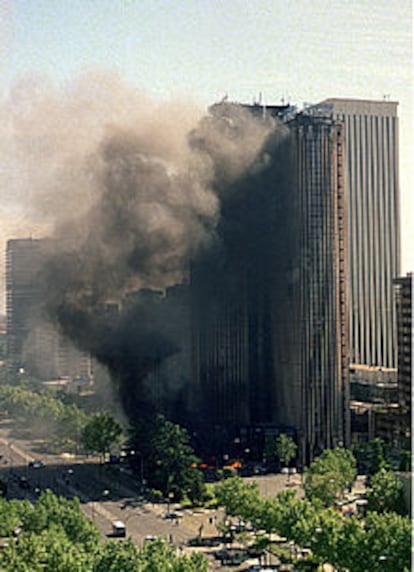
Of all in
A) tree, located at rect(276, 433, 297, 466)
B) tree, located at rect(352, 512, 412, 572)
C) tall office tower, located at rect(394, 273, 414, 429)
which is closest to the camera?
tree, located at rect(352, 512, 412, 572)

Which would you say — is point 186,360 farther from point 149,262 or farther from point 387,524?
point 387,524

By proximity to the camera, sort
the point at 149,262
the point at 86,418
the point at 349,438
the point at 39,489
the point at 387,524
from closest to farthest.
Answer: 1. the point at 387,524
2. the point at 39,489
3. the point at 349,438
4. the point at 86,418
5. the point at 149,262

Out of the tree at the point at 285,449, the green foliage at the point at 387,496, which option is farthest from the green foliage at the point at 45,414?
the green foliage at the point at 387,496

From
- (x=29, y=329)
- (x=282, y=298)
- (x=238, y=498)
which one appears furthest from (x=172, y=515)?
(x=29, y=329)

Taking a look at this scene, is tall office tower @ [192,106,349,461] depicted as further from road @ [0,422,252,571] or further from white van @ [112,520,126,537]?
white van @ [112,520,126,537]

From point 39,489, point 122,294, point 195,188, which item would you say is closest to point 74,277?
point 122,294

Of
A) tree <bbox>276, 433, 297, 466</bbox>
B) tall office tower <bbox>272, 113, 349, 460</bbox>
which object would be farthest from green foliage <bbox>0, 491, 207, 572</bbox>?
tall office tower <bbox>272, 113, 349, 460</bbox>
